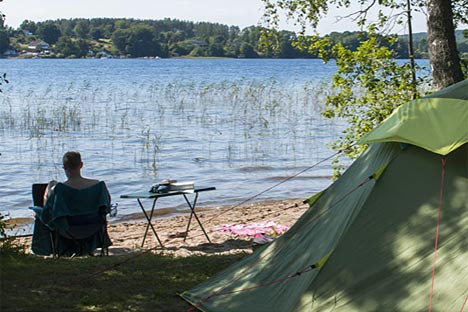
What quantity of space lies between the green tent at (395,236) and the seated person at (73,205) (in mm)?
2141

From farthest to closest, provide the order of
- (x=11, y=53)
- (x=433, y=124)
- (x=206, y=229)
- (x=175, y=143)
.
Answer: (x=11, y=53), (x=175, y=143), (x=206, y=229), (x=433, y=124)

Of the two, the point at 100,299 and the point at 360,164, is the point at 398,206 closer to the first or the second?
the point at 360,164

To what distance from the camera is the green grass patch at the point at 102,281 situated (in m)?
5.29

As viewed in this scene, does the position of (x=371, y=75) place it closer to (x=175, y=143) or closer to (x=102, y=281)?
(x=102, y=281)

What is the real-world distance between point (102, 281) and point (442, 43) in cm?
432

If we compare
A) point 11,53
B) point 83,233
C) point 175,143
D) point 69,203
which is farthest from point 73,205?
point 11,53

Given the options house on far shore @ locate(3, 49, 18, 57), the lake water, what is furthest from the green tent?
house on far shore @ locate(3, 49, 18, 57)

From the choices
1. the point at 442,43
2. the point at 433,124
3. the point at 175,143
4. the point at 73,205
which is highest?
the point at 442,43

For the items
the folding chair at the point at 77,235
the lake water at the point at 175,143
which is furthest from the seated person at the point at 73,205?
the lake water at the point at 175,143

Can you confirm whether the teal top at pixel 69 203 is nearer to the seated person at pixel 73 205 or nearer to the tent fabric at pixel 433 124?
the seated person at pixel 73 205

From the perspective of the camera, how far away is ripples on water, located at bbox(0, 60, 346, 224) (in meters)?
14.2

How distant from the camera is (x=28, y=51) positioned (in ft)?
241

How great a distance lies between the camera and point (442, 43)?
317 inches

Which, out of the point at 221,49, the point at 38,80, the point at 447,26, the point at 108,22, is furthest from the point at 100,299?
the point at 108,22
